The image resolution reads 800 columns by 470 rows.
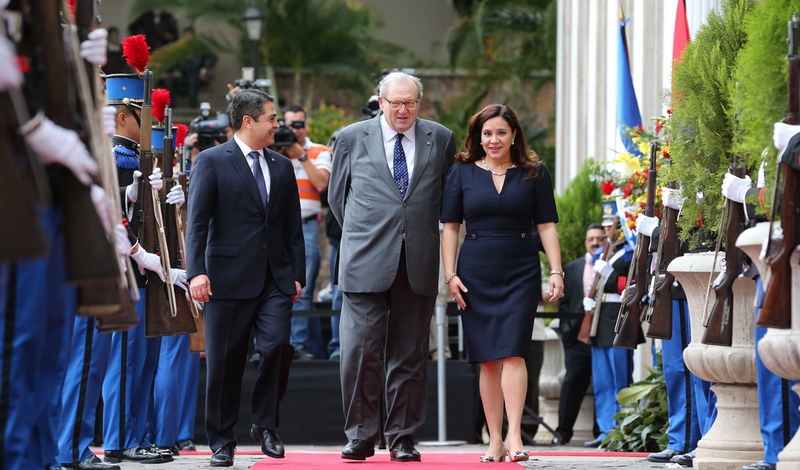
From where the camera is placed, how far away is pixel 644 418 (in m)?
9.43

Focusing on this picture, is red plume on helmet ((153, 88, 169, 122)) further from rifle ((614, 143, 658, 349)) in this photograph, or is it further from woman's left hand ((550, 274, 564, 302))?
rifle ((614, 143, 658, 349))

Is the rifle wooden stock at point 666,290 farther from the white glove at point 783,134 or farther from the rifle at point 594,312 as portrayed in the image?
the rifle at point 594,312

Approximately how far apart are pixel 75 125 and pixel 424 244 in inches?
128

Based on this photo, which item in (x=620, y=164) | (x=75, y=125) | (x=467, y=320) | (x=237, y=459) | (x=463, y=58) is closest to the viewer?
(x=75, y=125)

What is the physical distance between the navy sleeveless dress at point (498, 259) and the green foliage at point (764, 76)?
5.72ft

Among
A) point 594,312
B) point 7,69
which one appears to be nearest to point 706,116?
point 7,69

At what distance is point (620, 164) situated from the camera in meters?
9.95

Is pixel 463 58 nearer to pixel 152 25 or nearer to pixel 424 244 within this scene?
pixel 152 25

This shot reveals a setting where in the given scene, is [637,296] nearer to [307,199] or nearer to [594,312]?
[594,312]

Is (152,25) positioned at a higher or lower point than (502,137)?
higher

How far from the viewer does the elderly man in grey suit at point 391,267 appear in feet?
23.6

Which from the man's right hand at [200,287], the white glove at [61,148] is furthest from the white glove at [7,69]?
the man's right hand at [200,287]

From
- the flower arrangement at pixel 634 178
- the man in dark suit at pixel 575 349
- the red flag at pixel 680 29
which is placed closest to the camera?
the flower arrangement at pixel 634 178

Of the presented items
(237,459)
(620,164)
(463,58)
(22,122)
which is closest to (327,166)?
(620,164)
